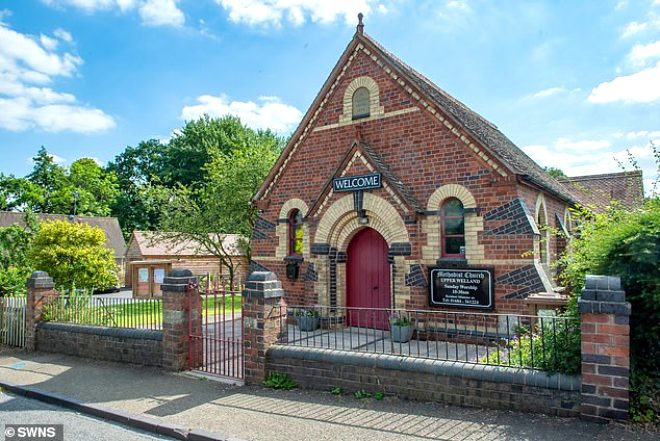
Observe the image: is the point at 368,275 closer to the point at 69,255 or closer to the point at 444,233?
the point at 444,233

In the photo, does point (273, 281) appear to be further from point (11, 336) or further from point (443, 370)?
point (11, 336)

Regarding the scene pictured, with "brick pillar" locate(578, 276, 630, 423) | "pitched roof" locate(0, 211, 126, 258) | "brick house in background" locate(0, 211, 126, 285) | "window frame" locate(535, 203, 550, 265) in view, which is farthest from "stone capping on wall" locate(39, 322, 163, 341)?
"pitched roof" locate(0, 211, 126, 258)

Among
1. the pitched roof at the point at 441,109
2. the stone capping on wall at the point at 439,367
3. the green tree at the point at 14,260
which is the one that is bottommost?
the stone capping on wall at the point at 439,367

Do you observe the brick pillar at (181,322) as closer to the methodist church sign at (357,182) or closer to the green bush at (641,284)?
the methodist church sign at (357,182)

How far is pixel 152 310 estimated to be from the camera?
10.3m

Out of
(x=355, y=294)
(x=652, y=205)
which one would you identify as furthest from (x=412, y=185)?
(x=652, y=205)

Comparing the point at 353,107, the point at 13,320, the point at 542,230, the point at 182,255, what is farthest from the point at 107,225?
the point at 542,230

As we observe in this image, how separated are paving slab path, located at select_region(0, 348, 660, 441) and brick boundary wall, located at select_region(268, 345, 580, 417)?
153 millimetres

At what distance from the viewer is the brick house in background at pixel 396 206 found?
10.5m

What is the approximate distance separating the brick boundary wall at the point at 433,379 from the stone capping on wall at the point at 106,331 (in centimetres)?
323

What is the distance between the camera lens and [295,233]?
14266 millimetres

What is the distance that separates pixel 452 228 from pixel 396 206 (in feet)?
4.87

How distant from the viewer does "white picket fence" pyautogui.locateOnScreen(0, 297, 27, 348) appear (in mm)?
12664

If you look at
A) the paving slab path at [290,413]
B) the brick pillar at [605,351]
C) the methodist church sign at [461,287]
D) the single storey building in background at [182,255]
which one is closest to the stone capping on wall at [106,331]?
the paving slab path at [290,413]
